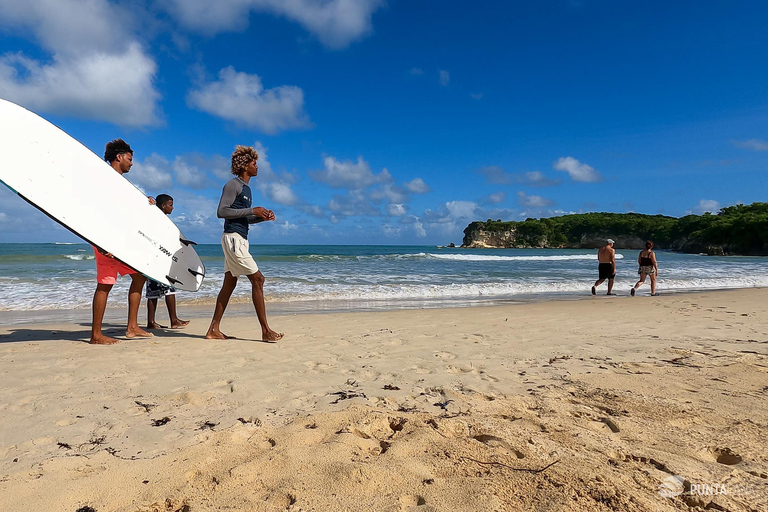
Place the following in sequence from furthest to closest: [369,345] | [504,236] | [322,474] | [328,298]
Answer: [504,236] → [328,298] → [369,345] → [322,474]

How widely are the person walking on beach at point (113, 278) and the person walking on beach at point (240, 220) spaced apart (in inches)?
37.5

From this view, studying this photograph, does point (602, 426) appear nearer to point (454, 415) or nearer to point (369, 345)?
point (454, 415)

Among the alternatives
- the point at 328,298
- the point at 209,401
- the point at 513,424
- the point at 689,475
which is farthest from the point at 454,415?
the point at 328,298

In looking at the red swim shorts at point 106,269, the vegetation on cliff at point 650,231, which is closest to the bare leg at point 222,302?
the red swim shorts at point 106,269

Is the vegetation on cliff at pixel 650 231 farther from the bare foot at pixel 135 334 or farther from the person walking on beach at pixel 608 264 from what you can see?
the bare foot at pixel 135 334

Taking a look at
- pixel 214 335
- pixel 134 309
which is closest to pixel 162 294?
pixel 134 309

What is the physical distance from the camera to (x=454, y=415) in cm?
230

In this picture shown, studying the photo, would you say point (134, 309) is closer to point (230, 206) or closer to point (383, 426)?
point (230, 206)

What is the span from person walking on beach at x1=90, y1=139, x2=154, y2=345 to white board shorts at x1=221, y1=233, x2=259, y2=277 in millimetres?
1093

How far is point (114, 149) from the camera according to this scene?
171 inches

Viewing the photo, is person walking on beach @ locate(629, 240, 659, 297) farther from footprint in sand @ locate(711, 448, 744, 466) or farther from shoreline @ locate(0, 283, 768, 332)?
footprint in sand @ locate(711, 448, 744, 466)

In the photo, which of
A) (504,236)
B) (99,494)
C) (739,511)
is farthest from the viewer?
(504,236)

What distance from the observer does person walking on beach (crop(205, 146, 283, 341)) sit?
402 cm

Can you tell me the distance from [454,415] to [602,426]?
29.8 inches
